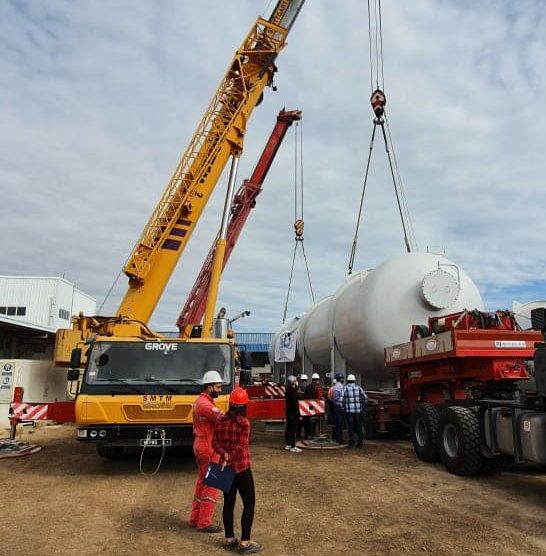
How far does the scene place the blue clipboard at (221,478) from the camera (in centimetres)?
468

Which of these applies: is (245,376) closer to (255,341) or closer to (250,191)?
(250,191)

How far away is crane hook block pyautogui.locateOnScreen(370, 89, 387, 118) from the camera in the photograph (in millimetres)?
13695

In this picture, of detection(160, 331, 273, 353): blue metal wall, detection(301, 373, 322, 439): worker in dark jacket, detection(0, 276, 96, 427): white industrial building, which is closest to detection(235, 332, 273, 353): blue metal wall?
detection(160, 331, 273, 353): blue metal wall

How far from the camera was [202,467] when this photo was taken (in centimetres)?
542

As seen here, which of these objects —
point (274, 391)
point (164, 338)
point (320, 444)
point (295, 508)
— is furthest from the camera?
point (274, 391)

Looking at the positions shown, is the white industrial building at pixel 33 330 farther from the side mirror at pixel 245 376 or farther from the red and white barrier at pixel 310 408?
the red and white barrier at pixel 310 408

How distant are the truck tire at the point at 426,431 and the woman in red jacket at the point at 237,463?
4.86 metres

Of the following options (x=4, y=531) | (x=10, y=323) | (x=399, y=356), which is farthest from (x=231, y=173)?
(x=10, y=323)

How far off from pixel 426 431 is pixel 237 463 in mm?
5221

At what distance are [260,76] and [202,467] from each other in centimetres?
1094

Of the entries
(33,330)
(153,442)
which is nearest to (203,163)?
(153,442)

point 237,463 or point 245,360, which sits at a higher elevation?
point 245,360

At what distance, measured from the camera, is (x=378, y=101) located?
1370 centimetres

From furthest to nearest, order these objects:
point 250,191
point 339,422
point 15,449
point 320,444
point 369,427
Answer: point 250,191, point 369,427, point 339,422, point 320,444, point 15,449
